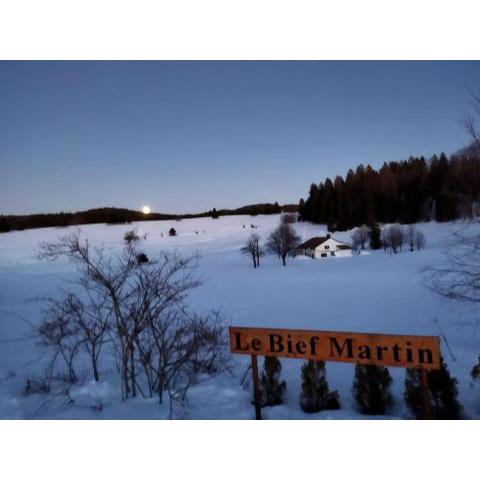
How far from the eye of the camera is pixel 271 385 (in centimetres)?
392

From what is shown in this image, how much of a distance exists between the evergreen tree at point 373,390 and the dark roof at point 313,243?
20444mm

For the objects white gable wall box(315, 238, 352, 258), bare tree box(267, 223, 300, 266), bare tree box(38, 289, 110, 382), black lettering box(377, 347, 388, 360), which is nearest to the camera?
black lettering box(377, 347, 388, 360)

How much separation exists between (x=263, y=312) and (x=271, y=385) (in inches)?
259

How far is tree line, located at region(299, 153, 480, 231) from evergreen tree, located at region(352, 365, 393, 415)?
2.18 m

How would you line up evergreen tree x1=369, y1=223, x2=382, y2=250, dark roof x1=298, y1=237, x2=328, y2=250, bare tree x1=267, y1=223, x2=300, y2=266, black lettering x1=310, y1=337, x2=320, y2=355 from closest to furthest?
black lettering x1=310, y1=337, x2=320, y2=355 → evergreen tree x1=369, y1=223, x2=382, y2=250 → bare tree x1=267, y1=223, x2=300, y2=266 → dark roof x1=298, y1=237, x2=328, y2=250

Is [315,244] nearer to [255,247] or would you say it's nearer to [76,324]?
[255,247]

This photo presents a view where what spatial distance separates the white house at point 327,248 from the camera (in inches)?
920

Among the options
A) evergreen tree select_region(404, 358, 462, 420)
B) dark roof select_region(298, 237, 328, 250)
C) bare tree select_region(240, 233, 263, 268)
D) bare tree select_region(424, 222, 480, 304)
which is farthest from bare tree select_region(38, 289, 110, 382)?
dark roof select_region(298, 237, 328, 250)

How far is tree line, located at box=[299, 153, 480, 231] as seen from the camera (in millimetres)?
4066

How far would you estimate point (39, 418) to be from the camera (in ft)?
11.1

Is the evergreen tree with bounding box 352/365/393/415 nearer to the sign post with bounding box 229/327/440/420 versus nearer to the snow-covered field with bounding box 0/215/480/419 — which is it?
the snow-covered field with bounding box 0/215/480/419

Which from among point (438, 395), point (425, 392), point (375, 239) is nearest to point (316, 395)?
point (438, 395)

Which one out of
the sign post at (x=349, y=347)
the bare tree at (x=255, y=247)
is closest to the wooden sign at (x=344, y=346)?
the sign post at (x=349, y=347)

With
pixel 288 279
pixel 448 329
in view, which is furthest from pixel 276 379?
pixel 288 279
